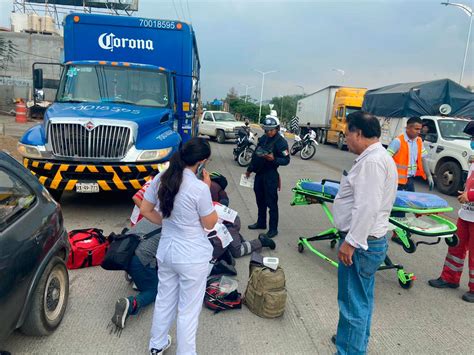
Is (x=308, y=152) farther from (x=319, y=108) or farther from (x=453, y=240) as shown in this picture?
(x=319, y=108)

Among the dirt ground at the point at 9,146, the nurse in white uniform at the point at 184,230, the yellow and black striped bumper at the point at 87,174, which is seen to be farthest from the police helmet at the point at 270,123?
the dirt ground at the point at 9,146

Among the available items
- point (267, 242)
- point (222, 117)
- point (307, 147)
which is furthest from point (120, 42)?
point (222, 117)

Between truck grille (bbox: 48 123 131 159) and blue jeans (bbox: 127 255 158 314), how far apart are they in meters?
2.73

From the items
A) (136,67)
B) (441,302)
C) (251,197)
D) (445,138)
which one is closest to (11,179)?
(441,302)

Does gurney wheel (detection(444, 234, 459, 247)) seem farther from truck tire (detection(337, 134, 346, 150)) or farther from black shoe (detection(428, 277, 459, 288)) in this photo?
truck tire (detection(337, 134, 346, 150))

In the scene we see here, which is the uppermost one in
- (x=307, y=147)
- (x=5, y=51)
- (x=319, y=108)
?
(x=5, y=51)

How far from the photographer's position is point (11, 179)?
2787 mm

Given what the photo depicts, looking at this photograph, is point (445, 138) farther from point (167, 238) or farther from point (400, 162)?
point (167, 238)

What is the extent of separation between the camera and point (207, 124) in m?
20.3

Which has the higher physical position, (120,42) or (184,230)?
(120,42)

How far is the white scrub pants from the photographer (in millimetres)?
2385

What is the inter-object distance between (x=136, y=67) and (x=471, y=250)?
614 centimetres

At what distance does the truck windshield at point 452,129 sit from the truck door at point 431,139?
194mm

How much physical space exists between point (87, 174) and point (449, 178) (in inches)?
358
